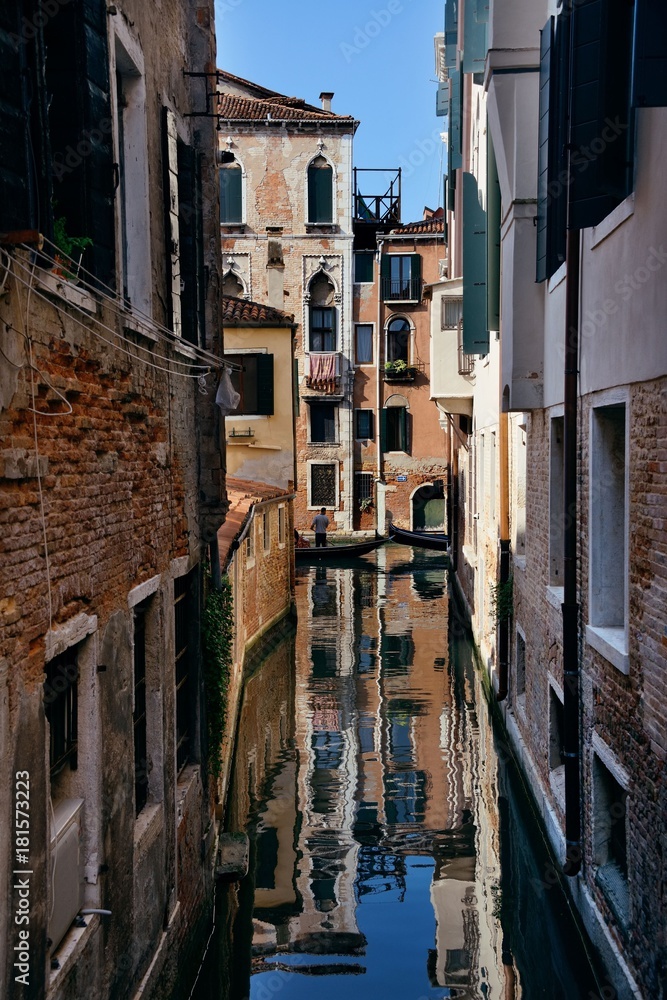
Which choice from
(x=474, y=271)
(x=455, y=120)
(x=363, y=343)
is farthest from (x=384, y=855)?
(x=363, y=343)

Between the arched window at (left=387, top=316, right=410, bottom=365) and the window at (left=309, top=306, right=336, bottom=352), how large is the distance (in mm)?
1738

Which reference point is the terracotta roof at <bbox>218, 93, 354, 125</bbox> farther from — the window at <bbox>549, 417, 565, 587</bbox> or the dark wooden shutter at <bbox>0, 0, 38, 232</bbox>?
the dark wooden shutter at <bbox>0, 0, 38, 232</bbox>

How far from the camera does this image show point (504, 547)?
1088 centimetres

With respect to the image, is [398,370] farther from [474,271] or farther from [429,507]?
[474,271]

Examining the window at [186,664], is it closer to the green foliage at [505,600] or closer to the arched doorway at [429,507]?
the green foliage at [505,600]

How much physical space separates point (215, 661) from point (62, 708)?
9.36ft

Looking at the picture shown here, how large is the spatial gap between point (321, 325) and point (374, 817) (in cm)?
2180

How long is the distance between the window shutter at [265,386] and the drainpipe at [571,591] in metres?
11.0

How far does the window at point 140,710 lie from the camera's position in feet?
17.1

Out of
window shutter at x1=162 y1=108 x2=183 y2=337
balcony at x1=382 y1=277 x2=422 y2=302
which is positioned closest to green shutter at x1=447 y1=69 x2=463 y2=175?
balcony at x1=382 y1=277 x2=422 y2=302

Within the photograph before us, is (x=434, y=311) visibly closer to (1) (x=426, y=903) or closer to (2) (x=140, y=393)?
(1) (x=426, y=903)

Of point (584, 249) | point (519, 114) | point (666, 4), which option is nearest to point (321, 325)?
point (519, 114)

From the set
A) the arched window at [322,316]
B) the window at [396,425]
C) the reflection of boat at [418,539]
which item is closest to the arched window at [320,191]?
the arched window at [322,316]

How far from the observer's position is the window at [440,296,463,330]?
15789mm
